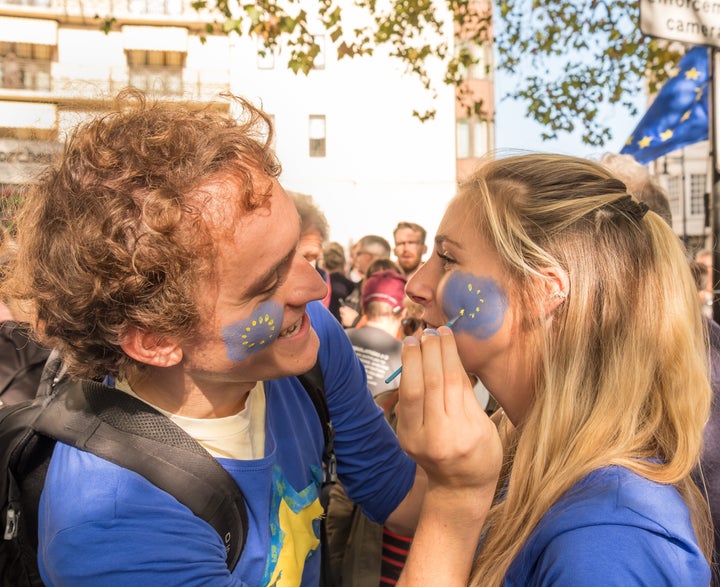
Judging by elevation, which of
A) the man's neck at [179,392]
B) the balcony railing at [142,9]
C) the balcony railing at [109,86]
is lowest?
the man's neck at [179,392]

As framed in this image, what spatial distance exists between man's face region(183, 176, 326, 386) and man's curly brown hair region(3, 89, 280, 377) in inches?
1.3

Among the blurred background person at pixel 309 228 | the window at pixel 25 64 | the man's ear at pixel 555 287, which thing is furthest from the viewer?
the window at pixel 25 64

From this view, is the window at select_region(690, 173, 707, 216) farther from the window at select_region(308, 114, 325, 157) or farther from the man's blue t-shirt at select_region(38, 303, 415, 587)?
the man's blue t-shirt at select_region(38, 303, 415, 587)

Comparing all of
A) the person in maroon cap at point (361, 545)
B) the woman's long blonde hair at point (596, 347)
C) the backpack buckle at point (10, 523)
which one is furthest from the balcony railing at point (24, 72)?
the woman's long blonde hair at point (596, 347)

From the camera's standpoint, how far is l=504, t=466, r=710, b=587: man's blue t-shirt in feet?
3.69

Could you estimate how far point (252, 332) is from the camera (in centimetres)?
149

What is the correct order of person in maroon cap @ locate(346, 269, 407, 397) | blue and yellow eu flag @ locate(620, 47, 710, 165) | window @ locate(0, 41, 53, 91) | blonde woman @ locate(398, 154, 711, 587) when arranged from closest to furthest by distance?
blonde woman @ locate(398, 154, 711, 587) < person in maroon cap @ locate(346, 269, 407, 397) < blue and yellow eu flag @ locate(620, 47, 710, 165) < window @ locate(0, 41, 53, 91)

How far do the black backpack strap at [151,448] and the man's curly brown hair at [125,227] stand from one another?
0.12 m

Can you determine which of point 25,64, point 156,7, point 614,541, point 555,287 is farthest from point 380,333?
point 156,7

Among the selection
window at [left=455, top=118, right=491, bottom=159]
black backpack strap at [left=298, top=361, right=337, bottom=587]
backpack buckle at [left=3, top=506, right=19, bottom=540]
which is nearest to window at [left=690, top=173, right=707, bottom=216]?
window at [left=455, top=118, right=491, bottom=159]

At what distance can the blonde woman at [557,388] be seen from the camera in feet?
4.05

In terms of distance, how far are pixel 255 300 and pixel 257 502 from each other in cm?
42

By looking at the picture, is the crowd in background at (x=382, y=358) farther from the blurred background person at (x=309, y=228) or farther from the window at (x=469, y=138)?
the window at (x=469, y=138)

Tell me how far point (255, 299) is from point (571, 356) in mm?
685
